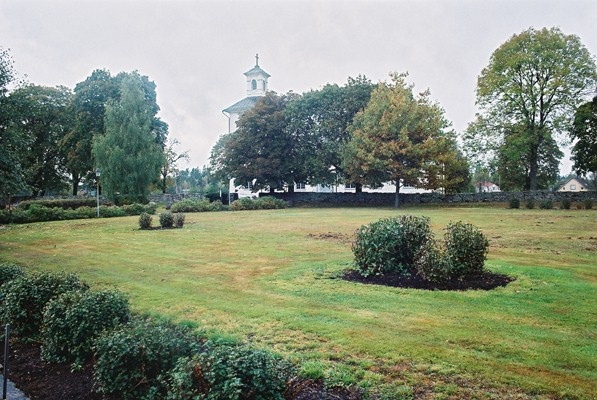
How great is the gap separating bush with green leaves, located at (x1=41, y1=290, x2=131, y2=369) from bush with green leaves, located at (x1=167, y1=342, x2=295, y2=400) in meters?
1.28

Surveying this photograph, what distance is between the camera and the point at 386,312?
519 centimetres

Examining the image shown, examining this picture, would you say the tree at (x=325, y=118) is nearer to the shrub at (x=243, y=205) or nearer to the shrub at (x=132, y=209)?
the shrub at (x=243, y=205)

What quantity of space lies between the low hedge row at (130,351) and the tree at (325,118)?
3270cm

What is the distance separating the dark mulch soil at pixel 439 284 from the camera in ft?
21.1

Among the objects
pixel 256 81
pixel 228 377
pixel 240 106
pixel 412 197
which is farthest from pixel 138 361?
pixel 256 81

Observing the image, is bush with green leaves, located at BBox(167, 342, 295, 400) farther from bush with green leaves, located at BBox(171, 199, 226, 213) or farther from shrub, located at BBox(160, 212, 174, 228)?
bush with green leaves, located at BBox(171, 199, 226, 213)

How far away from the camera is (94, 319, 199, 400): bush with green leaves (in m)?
3.17

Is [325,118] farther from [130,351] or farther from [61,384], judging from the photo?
[130,351]

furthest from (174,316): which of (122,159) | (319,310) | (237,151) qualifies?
(237,151)

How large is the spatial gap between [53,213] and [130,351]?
22.7 m

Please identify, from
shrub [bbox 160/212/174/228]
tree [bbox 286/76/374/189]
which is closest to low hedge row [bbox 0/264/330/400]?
shrub [bbox 160/212/174/228]

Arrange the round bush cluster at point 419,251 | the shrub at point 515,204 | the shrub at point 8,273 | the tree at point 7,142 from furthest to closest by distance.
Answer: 1. the shrub at point 515,204
2. the tree at point 7,142
3. the round bush cluster at point 419,251
4. the shrub at point 8,273

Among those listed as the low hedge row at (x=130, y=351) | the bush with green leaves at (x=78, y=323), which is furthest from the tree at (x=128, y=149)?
the bush with green leaves at (x=78, y=323)

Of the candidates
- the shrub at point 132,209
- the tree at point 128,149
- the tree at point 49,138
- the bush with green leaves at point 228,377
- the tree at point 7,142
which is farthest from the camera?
the tree at point 49,138
